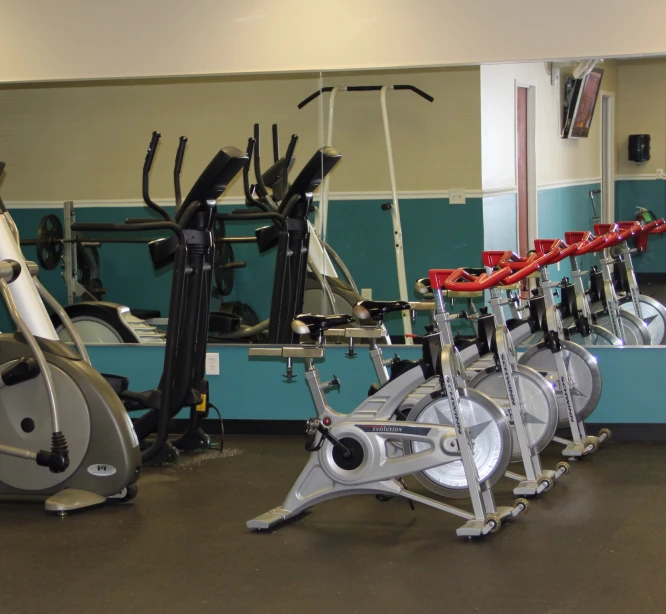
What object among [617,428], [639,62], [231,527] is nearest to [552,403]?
[617,428]

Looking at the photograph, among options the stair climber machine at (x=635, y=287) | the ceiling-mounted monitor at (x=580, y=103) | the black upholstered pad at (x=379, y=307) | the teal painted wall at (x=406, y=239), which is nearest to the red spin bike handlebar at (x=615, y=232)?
the stair climber machine at (x=635, y=287)

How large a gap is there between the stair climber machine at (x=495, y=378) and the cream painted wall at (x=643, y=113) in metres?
1.29

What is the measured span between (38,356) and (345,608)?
1.84 metres

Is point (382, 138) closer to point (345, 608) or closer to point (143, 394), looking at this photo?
point (143, 394)

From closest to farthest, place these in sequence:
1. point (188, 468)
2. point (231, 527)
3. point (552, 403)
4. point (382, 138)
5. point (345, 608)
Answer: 1. point (345, 608)
2. point (231, 527)
3. point (552, 403)
4. point (188, 468)
5. point (382, 138)

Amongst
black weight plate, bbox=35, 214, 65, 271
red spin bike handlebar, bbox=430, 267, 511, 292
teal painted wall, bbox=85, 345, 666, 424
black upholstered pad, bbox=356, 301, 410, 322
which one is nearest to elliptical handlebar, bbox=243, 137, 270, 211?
teal painted wall, bbox=85, 345, 666, 424

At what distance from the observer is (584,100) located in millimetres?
5254

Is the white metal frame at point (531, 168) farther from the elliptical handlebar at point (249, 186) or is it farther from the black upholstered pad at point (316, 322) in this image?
the black upholstered pad at point (316, 322)

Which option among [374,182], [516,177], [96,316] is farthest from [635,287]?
[96,316]

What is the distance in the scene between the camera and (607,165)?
5336 mm

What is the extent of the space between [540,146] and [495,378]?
1484 millimetres

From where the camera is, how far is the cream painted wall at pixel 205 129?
5.34 metres

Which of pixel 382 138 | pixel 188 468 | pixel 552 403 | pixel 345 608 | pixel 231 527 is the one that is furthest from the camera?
pixel 382 138

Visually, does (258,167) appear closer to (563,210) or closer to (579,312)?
(563,210)
